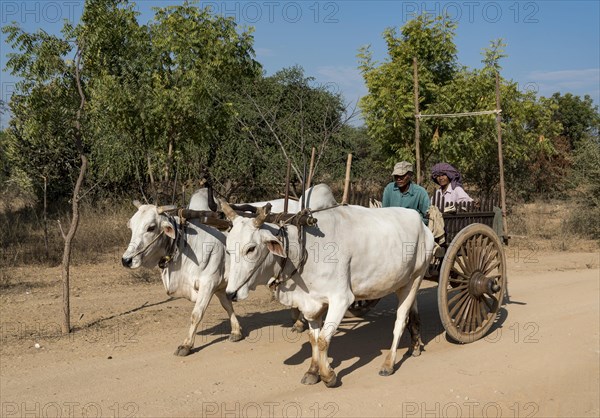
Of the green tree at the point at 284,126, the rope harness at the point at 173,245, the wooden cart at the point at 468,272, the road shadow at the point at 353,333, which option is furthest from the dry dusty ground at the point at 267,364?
the green tree at the point at 284,126

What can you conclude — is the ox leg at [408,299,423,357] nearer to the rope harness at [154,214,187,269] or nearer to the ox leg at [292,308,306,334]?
the ox leg at [292,308,306,334]

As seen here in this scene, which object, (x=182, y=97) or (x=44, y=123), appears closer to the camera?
(x=44, y=123)

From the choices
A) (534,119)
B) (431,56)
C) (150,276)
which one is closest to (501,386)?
(150,276)

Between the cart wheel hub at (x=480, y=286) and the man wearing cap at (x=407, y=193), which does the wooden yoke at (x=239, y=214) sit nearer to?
the man wearing cap at (x=407, y=193)

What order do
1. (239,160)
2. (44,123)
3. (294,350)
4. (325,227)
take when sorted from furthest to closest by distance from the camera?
1. (239,160)
2. (44,123)
3. (294,350)
4. (325,227)

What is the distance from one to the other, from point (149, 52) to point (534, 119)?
12.1 m

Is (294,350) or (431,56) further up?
(431,56)

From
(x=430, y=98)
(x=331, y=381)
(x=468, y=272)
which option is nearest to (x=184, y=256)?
(x=331, y=381)

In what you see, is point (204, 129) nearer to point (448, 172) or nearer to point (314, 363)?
point (448, 172)

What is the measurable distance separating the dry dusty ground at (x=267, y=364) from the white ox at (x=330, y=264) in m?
0.46

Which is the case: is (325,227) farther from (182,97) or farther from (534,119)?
(534,119)

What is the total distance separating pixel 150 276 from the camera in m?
10.2

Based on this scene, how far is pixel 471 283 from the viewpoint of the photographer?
669 centimetres

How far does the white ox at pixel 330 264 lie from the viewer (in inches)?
191
